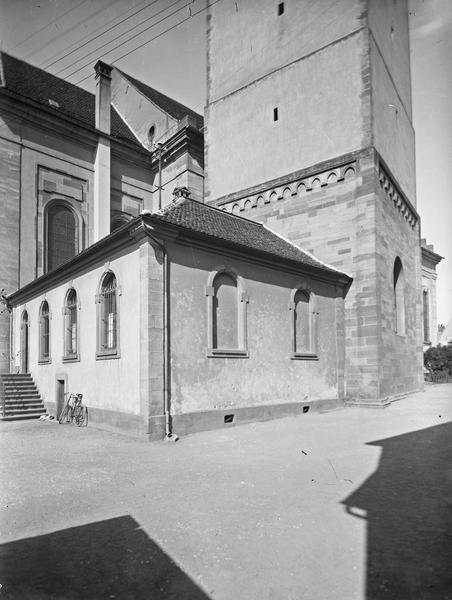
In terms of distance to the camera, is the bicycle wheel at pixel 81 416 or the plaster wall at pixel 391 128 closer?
the bicycle wheel at pixel 81 416

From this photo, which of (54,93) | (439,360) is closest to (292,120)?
(54,93)

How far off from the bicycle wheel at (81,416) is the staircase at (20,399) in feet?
9.73

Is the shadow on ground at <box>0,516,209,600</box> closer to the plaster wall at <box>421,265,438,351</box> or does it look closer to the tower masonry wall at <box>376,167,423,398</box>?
the tower masonry wall at <box>376,167,423,398</box>

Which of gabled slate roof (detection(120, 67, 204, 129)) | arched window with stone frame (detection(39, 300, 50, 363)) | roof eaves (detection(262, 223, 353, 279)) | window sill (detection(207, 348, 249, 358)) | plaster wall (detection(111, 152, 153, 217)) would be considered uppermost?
gabled slate roof (detection(120, 67, 204, 129))

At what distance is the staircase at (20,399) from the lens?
14.8 metres

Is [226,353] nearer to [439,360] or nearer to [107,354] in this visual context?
[107,354]

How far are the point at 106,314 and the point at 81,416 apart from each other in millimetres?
2888

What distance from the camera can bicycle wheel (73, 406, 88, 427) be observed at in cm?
1254

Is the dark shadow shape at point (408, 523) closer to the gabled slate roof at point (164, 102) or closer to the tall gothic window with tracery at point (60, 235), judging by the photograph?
the tall gothic window with tracery at point (60, 235)

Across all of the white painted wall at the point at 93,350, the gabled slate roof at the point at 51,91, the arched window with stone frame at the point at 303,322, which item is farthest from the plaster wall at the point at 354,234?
the gabled slate roof at the point at 51,91

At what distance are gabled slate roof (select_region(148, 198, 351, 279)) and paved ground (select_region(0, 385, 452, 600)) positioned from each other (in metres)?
5.10

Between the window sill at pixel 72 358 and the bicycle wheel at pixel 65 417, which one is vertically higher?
the window sill at pixel 72 358

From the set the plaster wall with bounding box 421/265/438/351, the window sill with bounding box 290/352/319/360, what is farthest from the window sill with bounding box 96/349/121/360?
the plaster wall with bounding box 421/265/438/351

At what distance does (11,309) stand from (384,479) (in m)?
17.1
